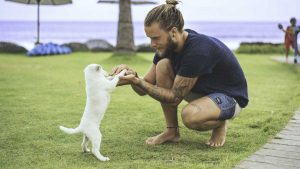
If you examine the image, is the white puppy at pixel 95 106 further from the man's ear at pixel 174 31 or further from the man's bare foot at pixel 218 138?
the man's bare foot at pixel 218 138

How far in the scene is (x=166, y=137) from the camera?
387 centimetres

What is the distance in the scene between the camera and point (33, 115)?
4957mm

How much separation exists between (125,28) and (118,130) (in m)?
8.89

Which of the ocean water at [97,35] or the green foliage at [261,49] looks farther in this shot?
the ocean water at [97,35]

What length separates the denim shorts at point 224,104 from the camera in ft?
11.8

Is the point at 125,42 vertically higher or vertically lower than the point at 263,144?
lower

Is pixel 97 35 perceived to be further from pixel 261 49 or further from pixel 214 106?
pixel 214 106

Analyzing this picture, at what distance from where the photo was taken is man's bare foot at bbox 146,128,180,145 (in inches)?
150

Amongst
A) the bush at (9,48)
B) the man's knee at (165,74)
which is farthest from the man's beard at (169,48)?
the bush at (9,48)

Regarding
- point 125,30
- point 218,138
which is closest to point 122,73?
point 218,138

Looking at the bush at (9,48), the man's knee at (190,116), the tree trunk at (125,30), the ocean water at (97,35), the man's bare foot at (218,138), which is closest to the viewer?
the man's knee at (190,116)

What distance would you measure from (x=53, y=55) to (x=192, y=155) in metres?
12.6

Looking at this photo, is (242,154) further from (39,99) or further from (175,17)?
(39,99)

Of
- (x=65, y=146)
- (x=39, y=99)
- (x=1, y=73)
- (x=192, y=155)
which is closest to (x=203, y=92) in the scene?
(x=192, y=155)
